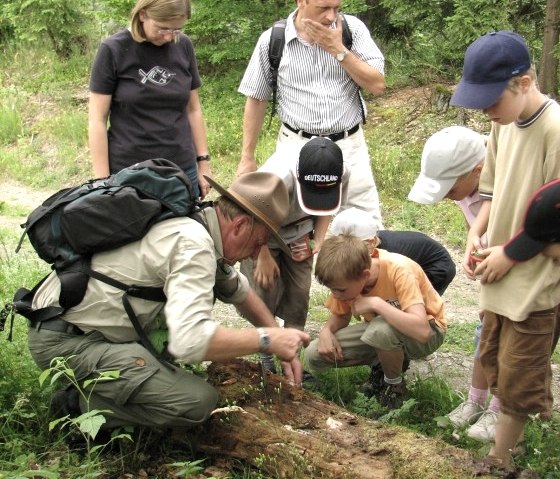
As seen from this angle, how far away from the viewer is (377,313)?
3.79 metres

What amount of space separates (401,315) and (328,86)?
5.59ft

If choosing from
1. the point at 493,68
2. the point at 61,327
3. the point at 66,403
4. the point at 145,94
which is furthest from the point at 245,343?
the point at 145,94

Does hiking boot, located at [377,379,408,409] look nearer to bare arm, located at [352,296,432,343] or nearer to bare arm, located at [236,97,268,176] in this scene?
bare arm, located at [352,296,432,343]

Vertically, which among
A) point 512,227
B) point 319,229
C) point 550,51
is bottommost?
point 319,229

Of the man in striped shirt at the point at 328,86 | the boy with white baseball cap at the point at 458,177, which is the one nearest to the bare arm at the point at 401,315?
the boy with white baseball cap at the point at 458,177

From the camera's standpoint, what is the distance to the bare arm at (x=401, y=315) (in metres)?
3.71

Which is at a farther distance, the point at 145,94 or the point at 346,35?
the point at 346,35

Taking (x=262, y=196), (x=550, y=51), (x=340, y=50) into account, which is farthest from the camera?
(x=550, y=51)

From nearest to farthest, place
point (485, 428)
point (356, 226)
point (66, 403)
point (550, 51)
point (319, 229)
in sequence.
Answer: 1. point (66, 403)
2. point (485, 428)
3. point (356, 226)
4. point (319, 229)
5. point (550, 51)

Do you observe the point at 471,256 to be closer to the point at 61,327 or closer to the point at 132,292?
the point at 132,292

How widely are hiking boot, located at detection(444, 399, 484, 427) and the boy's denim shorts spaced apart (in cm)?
57

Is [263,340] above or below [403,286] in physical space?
below

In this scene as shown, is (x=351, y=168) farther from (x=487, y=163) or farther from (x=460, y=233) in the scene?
(x=460, y=233)

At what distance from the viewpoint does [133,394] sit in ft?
11.0
